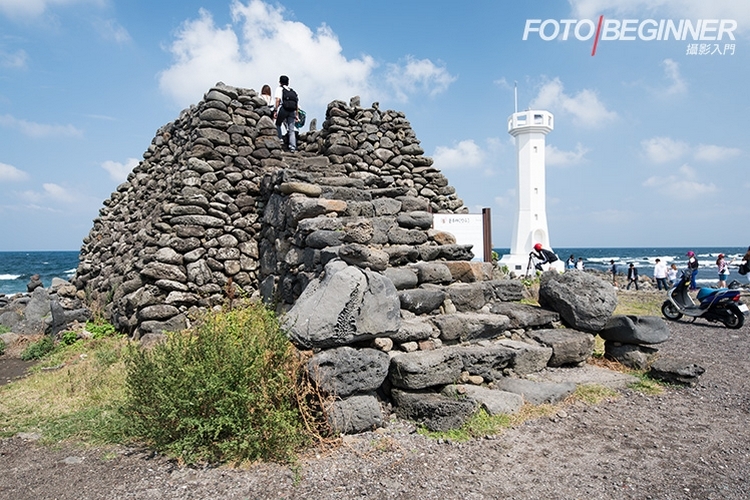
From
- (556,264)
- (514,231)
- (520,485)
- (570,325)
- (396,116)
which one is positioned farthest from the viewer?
(514,231)

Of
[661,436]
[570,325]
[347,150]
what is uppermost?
[347,150]

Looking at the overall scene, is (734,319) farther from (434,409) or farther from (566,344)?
(434,409)

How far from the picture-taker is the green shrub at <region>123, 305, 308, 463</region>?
3.57 metres

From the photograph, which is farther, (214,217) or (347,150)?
(347,150)

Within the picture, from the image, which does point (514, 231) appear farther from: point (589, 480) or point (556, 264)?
point (589, 480)

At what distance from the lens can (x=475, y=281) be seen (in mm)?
6492

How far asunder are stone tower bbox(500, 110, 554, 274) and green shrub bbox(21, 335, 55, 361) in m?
21.3

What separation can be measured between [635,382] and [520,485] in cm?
316

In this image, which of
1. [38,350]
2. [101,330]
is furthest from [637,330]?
[38,350]

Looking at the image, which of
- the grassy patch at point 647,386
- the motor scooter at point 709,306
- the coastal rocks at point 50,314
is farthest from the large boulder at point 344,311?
the motor scooter at point 709,306

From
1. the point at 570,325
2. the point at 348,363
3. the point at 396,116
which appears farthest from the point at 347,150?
the point at 348,363

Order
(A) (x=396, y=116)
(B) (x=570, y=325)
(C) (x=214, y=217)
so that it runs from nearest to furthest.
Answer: (B) (x=570, y=325), (C) (x=214, y=217), (A) (x=396, y=116)

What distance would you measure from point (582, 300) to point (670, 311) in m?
7.07

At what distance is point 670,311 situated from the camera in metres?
11.5
